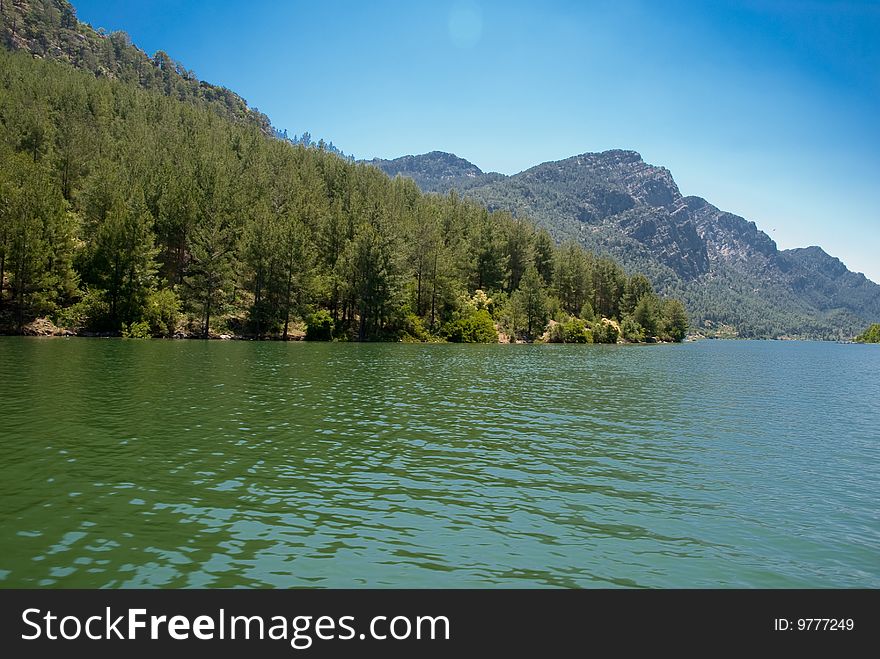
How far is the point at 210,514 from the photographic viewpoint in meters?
14.3

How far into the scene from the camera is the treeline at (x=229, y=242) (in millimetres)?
88438

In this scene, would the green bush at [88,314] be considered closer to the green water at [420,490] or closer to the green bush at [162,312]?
the green bush at [162,312]

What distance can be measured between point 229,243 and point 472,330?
179 ft

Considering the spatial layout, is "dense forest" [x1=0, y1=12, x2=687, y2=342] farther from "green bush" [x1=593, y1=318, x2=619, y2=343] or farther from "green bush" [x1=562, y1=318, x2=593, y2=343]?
"green bush" [x1=593, y1=318, x2=619, y2=343]

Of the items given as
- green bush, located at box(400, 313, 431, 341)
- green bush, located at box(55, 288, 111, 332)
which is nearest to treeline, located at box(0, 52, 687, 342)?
green bush, located at box(55, 288, 111, 332)

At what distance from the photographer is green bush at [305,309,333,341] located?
104 meters

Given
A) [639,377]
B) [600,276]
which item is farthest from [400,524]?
[600,276]

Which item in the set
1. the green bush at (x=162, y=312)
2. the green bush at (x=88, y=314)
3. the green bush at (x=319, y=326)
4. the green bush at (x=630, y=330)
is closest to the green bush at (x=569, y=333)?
the green bush at (x=630, y=330)

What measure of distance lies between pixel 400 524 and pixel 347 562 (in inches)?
103

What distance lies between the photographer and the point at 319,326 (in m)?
105

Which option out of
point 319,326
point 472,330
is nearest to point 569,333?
point 472,330

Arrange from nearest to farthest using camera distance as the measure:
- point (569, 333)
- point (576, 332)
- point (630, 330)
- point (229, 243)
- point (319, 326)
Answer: point (319, 326)
point (229, 243)
point (569, 333)
point (576, 332)
point (630, 330)

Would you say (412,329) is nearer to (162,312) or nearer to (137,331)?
(162,312)
